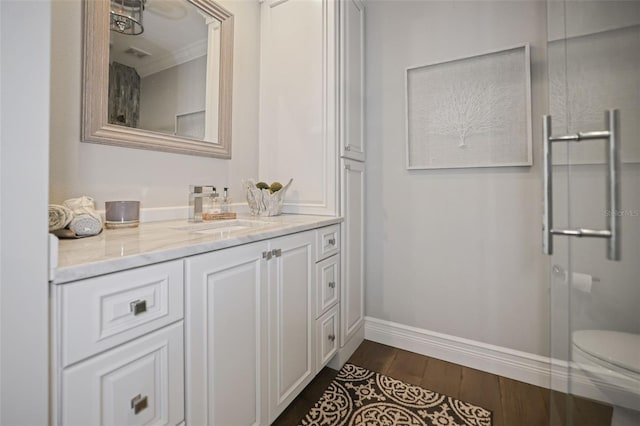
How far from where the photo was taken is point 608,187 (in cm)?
93

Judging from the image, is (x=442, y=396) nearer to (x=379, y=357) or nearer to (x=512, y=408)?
(x=512, y=408)

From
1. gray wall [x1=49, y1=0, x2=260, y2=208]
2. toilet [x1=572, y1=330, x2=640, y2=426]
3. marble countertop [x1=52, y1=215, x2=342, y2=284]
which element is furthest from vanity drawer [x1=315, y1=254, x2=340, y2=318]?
toilet [x1=572, y1=330, x2=640, y2=426]

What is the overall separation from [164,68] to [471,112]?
1.66 metres

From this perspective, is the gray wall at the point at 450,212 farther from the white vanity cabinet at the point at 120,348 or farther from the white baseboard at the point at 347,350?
the white vanity cabinet at the point at 120,348

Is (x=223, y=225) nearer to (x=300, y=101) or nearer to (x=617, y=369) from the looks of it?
(x=300, y=101)

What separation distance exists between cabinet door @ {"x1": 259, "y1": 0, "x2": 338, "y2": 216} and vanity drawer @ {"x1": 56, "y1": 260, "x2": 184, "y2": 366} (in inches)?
42.0

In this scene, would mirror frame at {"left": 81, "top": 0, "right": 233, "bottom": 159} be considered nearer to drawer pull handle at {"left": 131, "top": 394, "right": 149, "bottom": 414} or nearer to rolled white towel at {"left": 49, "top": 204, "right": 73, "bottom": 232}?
rolled white towel at {"left": 49, "top": 204, "right": 73, "bottom": 232}

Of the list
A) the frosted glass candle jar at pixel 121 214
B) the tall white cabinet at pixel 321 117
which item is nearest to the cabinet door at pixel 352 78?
the tall white cabinet at pixel 321 117

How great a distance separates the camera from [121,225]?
3.87 ft

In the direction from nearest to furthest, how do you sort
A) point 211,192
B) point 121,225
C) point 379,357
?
point 121,225 → point 211,192 → point 379,357

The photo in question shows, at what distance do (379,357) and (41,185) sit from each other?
1.84m

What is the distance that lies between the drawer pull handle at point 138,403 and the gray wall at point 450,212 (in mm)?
1565

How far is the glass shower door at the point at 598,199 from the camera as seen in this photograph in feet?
3.08

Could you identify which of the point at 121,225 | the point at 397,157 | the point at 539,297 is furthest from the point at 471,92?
the point at 121,225
